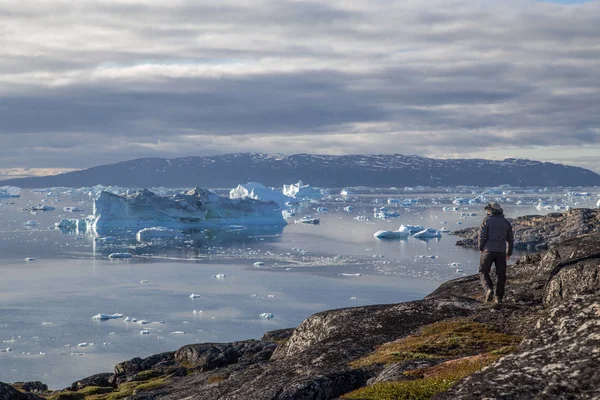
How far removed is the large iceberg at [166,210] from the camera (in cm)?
10875

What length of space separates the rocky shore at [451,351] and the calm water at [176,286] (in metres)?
15.5

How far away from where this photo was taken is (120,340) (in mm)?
40094

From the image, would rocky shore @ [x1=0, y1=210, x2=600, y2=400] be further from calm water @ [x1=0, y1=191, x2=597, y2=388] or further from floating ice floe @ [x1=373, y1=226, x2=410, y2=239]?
floating ice floe @ [x1=373, y1=226, x2=410, y2=239]

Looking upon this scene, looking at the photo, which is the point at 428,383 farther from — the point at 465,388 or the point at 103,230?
the point at 103,230

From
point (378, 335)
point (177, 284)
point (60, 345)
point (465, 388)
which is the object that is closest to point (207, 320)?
point (60, 345)

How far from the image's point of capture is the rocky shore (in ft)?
17.1

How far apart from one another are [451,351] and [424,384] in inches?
150

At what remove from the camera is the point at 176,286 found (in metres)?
58.7

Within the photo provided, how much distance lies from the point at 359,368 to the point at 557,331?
523 centimetres

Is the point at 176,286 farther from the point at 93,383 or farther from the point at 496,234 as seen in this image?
the point at 496,234

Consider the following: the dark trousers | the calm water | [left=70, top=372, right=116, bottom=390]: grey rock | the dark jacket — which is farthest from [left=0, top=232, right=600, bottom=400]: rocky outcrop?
the calm water

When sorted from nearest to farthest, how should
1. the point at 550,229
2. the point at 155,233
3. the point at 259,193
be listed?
the point at 550,229
the point at 155,233
the point at 259,193

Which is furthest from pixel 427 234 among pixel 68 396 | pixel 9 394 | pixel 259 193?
pixel 9 394

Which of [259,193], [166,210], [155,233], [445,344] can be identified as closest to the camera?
Answer: [445,344]
